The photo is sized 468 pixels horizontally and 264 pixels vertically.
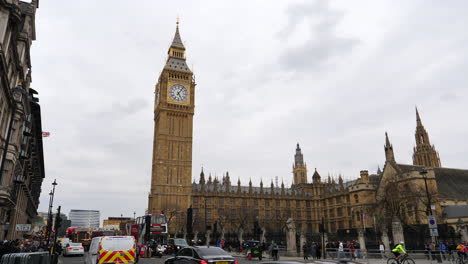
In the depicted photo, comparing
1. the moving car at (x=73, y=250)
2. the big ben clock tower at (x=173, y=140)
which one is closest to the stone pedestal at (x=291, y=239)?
the moving car at (x=73, y=250)

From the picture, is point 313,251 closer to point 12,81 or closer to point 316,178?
point 12,81

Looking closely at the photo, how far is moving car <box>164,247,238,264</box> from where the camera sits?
1284 centimetres

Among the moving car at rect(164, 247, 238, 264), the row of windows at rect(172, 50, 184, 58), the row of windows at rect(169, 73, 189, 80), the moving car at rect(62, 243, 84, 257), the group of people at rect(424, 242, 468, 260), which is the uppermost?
the row of windows at rect(172, 50, 184, 58)

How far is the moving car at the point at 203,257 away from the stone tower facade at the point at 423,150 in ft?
310

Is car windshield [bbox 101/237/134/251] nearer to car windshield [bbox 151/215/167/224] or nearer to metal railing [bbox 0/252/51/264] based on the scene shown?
metal railing [bbox 0/252/51/264]

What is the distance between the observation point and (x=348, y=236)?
146 ft

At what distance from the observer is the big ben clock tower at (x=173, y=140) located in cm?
7912

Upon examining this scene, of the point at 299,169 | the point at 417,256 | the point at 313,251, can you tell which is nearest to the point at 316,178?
the point at 299,169

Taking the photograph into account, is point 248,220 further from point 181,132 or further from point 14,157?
point 14,157

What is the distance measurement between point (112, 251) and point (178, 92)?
77.1 m

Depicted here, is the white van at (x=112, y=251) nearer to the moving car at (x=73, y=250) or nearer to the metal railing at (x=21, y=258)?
the metal railing at (x=21, y=258)

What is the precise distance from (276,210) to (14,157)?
75.6 metres

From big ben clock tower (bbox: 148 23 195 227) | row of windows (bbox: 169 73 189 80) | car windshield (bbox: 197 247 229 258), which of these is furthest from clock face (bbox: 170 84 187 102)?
car windshield (bbox: 197 247 229 258)

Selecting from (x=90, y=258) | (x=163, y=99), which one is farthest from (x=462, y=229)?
(x=163, y=99)
